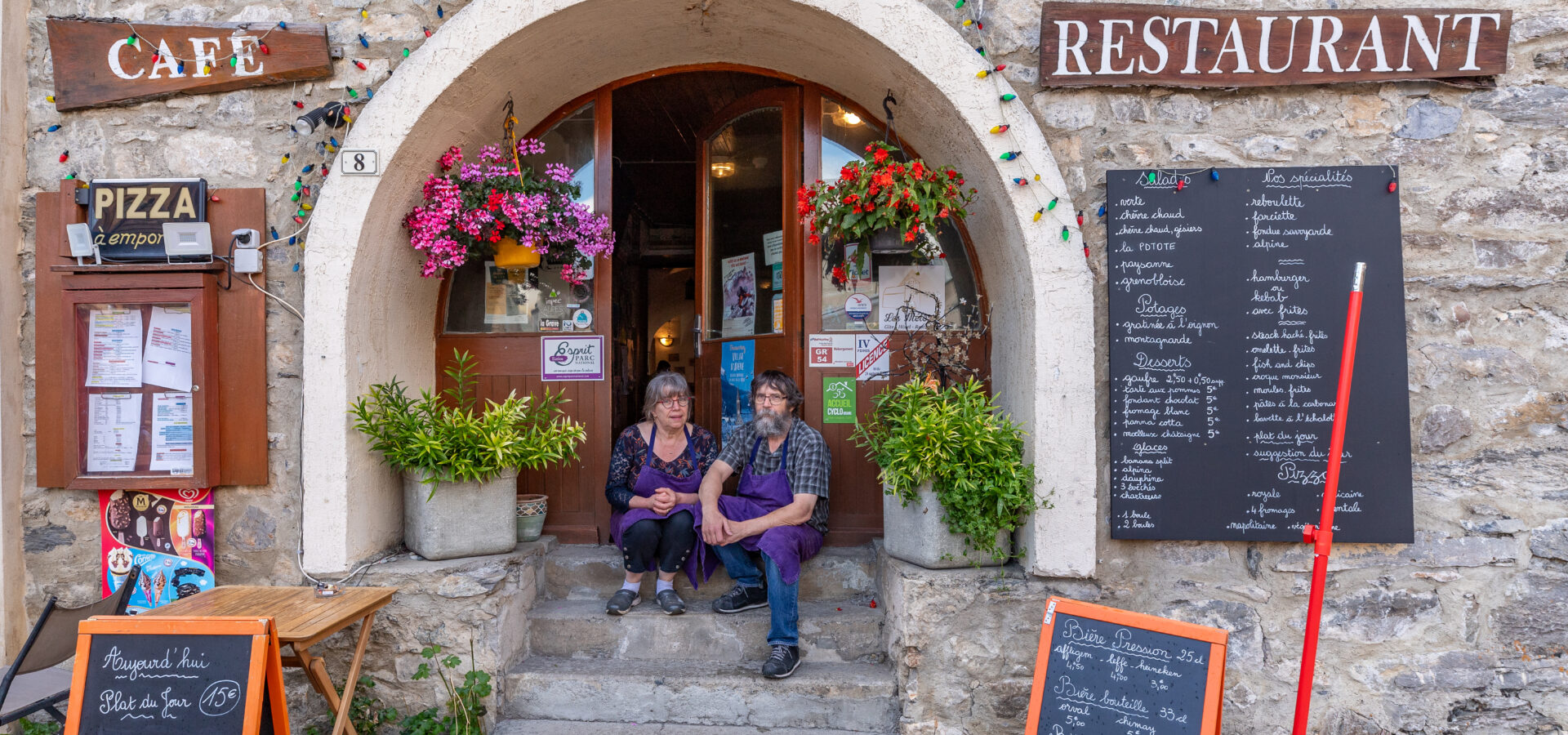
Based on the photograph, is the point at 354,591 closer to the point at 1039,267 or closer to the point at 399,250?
the point at 399,250

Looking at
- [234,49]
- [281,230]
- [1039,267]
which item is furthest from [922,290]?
[234,49]

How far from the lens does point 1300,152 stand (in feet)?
11.2

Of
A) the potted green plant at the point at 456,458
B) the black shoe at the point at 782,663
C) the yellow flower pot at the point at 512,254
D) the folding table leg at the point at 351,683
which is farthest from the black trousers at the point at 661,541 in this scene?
the yellow flower pot at the point at 512,254

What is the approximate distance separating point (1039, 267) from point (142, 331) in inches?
152

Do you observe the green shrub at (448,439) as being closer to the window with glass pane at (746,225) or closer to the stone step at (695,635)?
the stone step at (695,635)

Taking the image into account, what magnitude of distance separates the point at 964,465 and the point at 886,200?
1.16 meters

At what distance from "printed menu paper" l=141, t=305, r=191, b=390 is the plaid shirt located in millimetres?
2368

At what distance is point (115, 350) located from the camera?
3.50 m

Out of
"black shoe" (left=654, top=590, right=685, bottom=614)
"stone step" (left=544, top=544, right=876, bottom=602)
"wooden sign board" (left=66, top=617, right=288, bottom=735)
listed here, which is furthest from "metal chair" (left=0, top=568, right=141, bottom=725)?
"black shoe" (left=654, top=590, right=685, bottom=614)

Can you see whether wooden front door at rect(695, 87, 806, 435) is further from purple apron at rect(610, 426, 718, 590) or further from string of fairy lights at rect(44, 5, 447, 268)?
string of fairy lights at rect(44, 5, 447, 268)

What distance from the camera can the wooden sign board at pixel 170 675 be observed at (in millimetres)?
2457

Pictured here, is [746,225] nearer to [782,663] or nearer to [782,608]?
[782,608]

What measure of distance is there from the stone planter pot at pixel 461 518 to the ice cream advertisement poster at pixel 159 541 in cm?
86

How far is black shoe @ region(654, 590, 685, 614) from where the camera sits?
3.71 m
